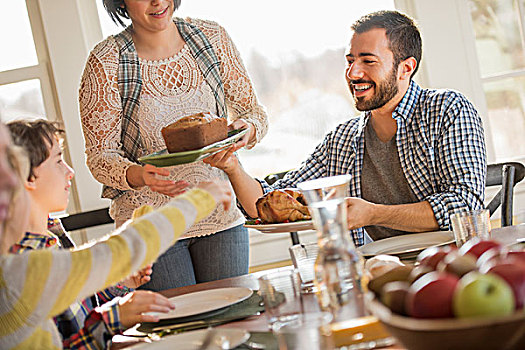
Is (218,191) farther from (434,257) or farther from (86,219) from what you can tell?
(86,219)

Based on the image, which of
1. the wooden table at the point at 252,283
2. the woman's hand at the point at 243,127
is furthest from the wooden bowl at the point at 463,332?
the woman's hand at the point at 243,127

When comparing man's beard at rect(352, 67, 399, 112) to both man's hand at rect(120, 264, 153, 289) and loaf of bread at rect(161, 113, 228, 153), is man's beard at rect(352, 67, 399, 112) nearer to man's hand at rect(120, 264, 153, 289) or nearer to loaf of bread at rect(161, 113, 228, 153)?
loaf of bread at rect(161, 113, 228, 153)

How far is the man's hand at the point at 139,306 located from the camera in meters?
1.38

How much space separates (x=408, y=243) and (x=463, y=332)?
37.5 inches

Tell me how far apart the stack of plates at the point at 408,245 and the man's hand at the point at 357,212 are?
12cm

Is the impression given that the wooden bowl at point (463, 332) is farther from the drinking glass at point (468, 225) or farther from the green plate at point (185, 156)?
the green plate at point (185, 156)

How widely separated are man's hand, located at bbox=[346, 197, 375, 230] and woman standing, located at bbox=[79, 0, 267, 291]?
436mm

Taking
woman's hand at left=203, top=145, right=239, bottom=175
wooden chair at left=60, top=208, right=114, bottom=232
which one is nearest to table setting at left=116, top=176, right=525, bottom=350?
woman's hand at left=203, top=145, right=239, bottom=175

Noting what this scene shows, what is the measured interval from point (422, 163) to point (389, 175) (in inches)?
5.9

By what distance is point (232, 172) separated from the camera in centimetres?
212

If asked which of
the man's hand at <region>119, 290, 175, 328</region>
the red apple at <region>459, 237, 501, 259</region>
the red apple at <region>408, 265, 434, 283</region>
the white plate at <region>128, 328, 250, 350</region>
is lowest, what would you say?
the white plate at <region>128, 328, 250, 350</region>

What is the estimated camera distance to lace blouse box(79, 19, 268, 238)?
6.77 feet

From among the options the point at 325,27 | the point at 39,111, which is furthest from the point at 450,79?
the point at 39,111

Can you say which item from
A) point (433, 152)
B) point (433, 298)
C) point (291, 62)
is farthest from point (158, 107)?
point (291, 62)
